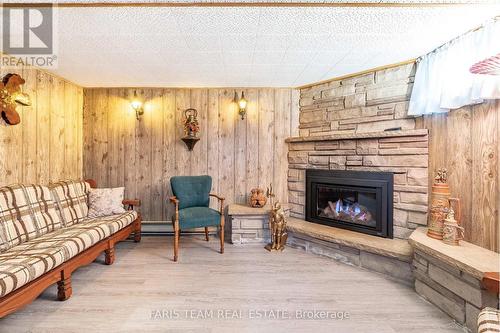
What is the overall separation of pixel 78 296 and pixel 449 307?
114 inches

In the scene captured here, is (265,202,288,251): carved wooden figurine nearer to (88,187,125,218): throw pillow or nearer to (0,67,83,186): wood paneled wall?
(88,187,125,218): throw pillow

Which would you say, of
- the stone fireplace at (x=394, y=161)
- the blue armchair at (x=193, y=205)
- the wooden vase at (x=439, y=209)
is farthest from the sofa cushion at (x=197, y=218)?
the wooden vase at (x=439, y=209)

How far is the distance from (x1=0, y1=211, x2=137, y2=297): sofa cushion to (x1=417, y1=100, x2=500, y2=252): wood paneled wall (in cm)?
330

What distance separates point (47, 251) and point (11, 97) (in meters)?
1.64

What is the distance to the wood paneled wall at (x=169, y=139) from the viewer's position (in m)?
3.46

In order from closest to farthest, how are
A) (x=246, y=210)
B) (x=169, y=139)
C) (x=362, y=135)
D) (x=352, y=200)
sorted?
1. (x=362, y=135)
2. (x=352, y=200)
3. (x=246, y=210)
4. (x=169, y=139)

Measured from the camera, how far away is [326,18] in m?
1.75

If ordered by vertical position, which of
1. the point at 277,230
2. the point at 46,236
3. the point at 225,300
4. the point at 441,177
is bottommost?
the point at 225,300

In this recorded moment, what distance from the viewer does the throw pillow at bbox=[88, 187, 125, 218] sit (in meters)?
2.88

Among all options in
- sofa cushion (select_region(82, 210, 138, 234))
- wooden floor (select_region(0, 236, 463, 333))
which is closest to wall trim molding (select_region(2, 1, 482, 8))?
sofa cushion (select_region(82, 210, 138, 234))

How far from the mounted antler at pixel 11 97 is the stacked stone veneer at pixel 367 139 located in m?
3.11

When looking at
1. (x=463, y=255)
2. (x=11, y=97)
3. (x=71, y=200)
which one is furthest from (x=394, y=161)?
(x=11, y=97)

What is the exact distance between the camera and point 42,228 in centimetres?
226

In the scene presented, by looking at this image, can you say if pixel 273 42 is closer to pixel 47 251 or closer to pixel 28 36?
pixel 28 36
